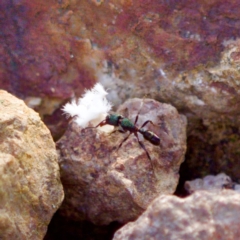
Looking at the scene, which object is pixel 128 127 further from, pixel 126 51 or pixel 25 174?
pixel 25 174

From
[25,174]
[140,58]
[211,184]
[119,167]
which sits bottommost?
[25,174]

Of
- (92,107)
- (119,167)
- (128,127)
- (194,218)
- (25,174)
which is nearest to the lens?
(194,218)

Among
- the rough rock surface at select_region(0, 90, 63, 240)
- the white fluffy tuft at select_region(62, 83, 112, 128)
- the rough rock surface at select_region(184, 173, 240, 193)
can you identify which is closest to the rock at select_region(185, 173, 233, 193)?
the rough rock surface at select_region(184, 173, 240, 193)

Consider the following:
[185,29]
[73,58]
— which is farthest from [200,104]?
[73,58]

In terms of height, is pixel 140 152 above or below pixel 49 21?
below

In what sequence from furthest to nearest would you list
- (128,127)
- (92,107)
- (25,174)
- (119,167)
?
(92,107), (128,127), (119,167), (25,174)

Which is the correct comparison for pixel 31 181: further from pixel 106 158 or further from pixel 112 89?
pixel 112 89

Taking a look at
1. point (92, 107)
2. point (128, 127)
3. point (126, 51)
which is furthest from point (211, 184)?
point (126, 51)

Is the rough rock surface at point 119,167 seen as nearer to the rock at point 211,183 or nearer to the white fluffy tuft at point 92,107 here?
the white fluffy tuft at point 92,107
